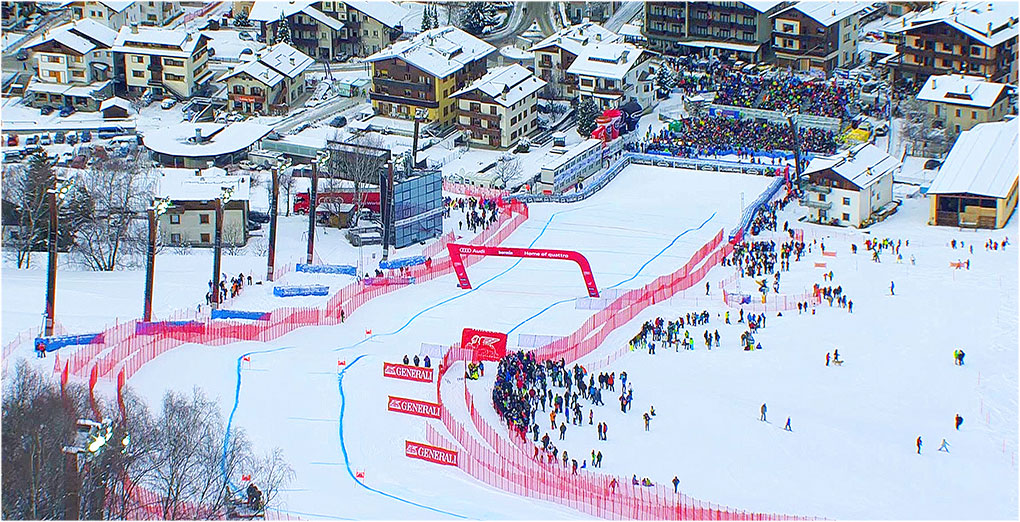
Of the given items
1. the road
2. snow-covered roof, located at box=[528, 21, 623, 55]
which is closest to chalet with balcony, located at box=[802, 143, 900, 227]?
snow-covered roof, located at box=[528, 21, 623, 55]

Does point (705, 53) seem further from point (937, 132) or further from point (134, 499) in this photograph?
point (134, 499)

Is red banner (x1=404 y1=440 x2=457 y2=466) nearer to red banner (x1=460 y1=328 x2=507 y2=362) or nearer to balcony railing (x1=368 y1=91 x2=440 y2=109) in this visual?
red banner (x1=460 y1=328 x2=507 y2=362)

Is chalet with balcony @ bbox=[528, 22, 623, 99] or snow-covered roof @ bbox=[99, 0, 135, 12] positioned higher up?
snow-covered roof @ bbox=[99, 0, 135, 12]

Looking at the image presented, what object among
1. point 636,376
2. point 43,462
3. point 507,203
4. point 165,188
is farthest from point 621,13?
point 43,462

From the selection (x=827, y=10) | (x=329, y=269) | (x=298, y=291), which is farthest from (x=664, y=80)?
(x=298, y=291)

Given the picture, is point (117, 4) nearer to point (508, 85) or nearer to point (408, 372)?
point (508, 85)

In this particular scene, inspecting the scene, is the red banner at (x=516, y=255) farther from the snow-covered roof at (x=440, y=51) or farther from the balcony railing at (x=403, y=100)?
the snow-covered roof at (x=440, y=51)
